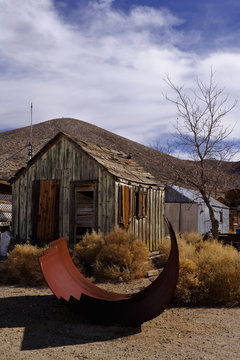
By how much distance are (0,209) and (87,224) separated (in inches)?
256

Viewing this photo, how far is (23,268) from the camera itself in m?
9.55

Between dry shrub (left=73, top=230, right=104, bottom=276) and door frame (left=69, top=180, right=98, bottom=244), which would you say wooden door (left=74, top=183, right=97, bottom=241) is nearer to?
door frame (left=69, top=180, right=98, bottom=244)

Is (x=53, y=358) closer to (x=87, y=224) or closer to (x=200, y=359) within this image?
(x=200, y=359)

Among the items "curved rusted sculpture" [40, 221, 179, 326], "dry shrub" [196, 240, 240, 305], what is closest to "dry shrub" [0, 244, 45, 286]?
"curved rusted sculpture" [40, 221, 179, 326]

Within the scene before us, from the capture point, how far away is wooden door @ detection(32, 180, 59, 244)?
12195 mm

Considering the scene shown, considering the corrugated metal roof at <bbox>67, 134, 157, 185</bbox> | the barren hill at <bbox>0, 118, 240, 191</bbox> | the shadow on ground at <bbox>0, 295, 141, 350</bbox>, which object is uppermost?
the barren hill at <bbox>0, 118, 240, 191</bbox>

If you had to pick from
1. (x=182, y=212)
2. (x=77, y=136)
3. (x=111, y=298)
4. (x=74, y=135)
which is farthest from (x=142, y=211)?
(x=74, y=135)

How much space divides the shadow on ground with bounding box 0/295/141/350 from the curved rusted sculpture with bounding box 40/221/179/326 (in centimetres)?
17

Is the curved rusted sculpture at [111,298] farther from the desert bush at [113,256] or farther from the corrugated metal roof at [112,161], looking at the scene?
the corrugated metal roof at [112,161]

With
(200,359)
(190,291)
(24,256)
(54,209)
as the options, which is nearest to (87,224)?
(54,209)

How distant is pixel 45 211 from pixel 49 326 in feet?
22.9

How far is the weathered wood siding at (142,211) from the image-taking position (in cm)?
1159

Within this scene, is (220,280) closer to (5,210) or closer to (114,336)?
(114,336)

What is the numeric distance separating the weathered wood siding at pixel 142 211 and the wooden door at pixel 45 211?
7.56 ft
